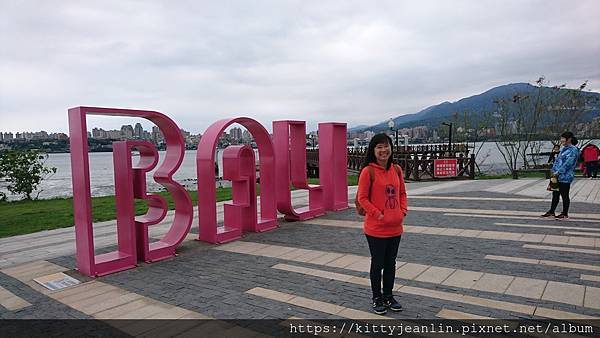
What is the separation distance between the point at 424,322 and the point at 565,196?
637 centimetres

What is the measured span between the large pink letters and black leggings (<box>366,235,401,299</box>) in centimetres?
370

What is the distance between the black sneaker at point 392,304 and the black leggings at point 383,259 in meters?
0.05

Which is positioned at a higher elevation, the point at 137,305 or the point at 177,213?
the point at 177,213

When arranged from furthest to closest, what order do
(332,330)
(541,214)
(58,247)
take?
(541,214)
(58,247)
(332,330)

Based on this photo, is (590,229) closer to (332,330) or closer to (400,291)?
(400,291)

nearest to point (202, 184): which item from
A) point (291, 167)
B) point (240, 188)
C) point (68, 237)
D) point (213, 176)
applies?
point (213, 176)

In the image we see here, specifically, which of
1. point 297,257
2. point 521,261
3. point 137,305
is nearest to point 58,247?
point 137,305

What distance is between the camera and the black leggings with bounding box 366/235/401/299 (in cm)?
391

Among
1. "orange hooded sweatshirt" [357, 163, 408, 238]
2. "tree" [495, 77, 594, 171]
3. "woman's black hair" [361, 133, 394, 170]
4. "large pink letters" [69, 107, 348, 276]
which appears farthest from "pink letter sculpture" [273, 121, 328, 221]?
"tree" [495, 77, 594, 171]

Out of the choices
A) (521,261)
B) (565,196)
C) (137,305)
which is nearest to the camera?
(137,305)

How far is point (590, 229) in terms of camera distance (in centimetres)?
731

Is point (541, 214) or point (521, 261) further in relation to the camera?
point (541, 214)

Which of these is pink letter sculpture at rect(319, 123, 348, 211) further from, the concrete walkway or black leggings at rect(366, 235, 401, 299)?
black leggings at rect(366, 235, 401, 299)

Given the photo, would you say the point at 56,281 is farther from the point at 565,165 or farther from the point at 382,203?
the point at 565,165
